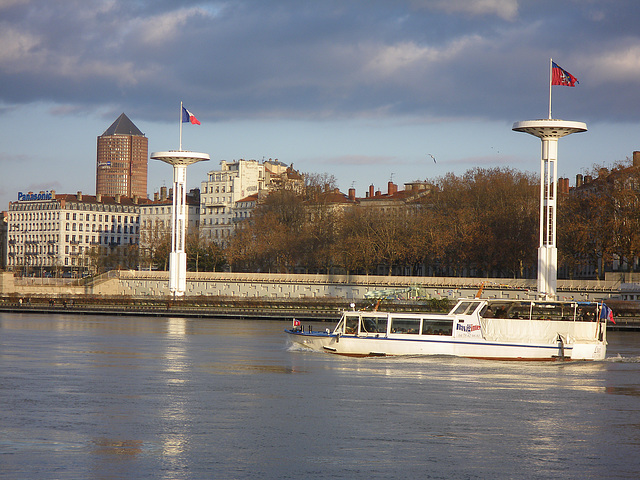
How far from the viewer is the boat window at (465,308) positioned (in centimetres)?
4569

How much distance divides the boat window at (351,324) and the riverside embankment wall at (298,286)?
49183 mm

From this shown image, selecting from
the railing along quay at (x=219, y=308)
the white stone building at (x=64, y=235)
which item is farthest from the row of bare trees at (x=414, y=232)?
the white stone building at (x=64, y=235)

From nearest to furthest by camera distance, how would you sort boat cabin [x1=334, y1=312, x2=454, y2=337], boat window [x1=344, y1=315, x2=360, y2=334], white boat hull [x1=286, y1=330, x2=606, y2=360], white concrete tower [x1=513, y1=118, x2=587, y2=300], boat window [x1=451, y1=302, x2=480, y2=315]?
white boat hull [x1=286, y1=330, x2=606, y2=360], boat cabin [x1=334, y1=312, x2=454, y2=337], boat window [x1=451, y1=302, x2=480, y2=315], boat window [x1=344, y1=315, x2=360, y2=334], white concrete tower [x1=513, y1=118, x2=587, y2=300]

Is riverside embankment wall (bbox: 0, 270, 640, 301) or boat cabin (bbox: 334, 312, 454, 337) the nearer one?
boat cabin (bbox: 334, 312, 454, 337)

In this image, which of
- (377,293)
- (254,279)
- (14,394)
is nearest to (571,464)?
(14,394)

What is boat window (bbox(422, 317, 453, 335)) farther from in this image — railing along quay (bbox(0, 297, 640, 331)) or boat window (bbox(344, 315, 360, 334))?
railing along quay (bbox(0, 297, 640, 331))

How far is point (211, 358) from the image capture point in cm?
4391

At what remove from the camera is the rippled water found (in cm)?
1966

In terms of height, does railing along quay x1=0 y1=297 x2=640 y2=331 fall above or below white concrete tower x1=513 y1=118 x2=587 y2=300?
below

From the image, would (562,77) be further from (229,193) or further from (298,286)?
(229,193)

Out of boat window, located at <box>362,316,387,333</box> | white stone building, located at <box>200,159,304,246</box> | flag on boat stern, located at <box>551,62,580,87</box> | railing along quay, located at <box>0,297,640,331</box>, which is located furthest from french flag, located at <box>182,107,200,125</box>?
white stone building, located at <box>200,159,304,246</box>

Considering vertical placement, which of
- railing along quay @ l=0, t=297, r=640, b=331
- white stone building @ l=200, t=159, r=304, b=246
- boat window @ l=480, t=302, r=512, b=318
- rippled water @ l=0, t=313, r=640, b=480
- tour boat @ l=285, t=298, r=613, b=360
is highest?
white stone building @ l=200, t=159, r=304, b=246

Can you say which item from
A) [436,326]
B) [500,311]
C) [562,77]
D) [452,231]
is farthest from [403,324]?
[452,231]

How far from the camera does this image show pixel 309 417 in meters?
26.0
